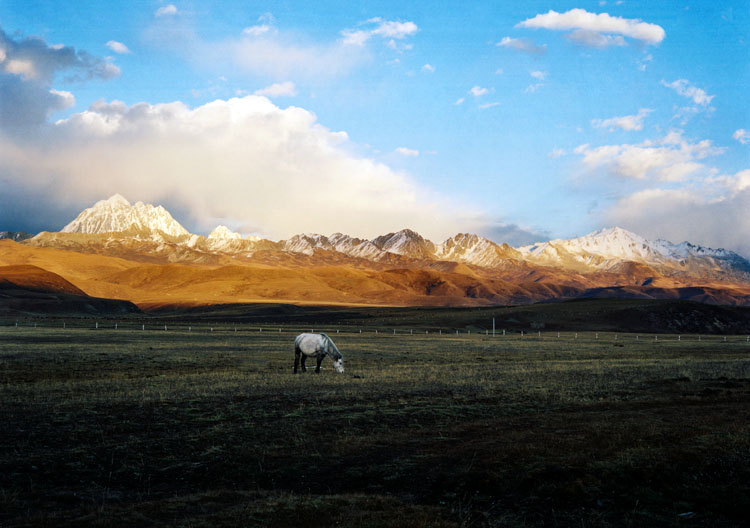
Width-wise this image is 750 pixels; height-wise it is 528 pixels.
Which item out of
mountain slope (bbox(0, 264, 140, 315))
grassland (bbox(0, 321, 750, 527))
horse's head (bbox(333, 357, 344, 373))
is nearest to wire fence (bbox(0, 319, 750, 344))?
mountain slope (bbox(0, 264, 140, 315))

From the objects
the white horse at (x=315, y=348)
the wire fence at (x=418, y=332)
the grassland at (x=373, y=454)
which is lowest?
the wire fence at (x=418, y=332)

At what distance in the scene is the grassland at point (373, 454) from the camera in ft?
32.1

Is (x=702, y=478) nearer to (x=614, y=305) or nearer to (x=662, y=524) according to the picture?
(x=662, y=524)

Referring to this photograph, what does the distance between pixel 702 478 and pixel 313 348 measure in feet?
75.3

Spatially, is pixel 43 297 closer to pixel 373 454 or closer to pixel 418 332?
pixel 418 332

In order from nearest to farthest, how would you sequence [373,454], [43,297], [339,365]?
1. [373,454]
2. [339,365]
3. [43,297]

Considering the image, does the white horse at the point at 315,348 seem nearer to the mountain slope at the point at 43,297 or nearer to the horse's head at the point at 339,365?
the horse's head at the point at 339,365

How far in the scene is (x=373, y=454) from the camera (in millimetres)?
13703

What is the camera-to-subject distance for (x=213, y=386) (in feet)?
85.2

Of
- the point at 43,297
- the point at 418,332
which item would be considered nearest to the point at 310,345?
the point at 418,332

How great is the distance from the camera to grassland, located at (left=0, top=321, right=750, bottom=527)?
978cm

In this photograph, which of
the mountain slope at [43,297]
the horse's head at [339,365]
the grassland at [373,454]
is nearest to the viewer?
the grassland at [373,454]

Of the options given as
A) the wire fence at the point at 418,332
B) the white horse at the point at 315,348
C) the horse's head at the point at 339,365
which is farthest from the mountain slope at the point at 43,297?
the horse's head at the point at 339,365

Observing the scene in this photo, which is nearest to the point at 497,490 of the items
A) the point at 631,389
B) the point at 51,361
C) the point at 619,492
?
the point at 619,492
